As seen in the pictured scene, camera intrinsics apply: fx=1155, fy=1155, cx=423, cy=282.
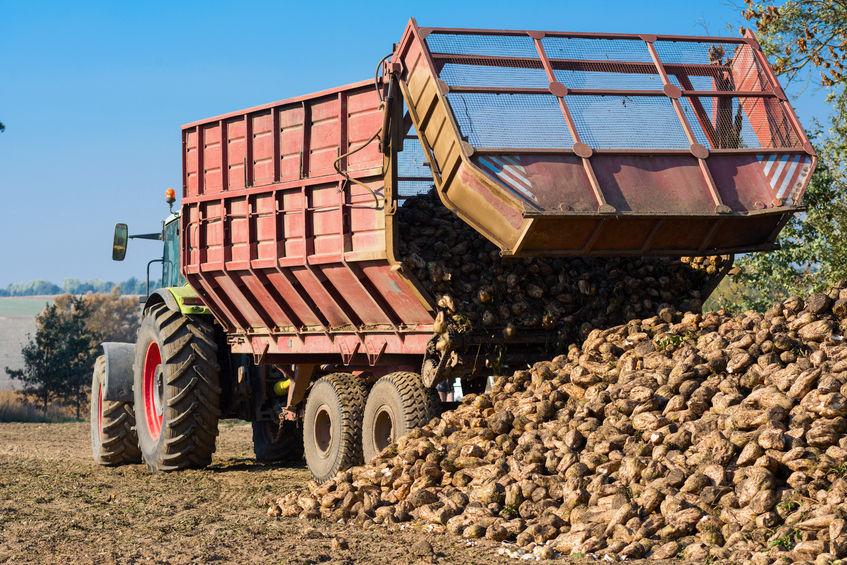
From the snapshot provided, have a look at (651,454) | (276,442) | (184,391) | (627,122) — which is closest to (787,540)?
(651,454)

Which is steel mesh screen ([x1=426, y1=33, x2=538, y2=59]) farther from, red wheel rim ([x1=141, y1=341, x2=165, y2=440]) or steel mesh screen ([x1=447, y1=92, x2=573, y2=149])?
red wheel rim ([x1=141, y1=341, x2=165, y2=440])

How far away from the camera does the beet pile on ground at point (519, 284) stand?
28.2ft

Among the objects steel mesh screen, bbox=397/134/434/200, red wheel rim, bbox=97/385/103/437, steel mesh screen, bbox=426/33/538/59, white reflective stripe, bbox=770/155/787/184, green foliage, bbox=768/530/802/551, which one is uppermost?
steel mesh screen, bbox=426/33/538/59

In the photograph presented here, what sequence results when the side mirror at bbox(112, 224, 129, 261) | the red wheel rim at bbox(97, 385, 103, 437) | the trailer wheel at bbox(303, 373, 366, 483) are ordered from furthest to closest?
1. the red wheel rim at bbox(97, 385, 103, 437)
2. the side mirror at bbox(112, 224, 129, 261)
3. the trailer wheel at bbox(303, 373, 366, 483)

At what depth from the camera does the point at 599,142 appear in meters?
8.55

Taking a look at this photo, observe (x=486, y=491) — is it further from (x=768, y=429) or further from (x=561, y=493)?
(x=768, y=429)

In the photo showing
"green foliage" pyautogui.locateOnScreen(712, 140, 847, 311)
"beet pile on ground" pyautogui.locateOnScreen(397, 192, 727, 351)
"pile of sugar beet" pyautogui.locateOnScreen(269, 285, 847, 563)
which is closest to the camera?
"pile of sugar beet" pyautogui.locateOnScreen(269, 285, 847, 563)

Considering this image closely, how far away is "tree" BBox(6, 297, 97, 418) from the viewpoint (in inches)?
1304

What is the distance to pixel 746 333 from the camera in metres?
7.62

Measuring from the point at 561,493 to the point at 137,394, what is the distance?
6.49 m

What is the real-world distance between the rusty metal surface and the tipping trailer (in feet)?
0.05

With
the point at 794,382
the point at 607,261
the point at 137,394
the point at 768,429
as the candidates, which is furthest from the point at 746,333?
the point at 137,394

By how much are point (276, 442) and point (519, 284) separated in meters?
4.70

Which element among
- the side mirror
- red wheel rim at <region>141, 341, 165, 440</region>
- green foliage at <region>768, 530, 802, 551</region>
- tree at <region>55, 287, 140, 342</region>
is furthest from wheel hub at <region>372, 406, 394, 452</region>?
tree at <region>55, 287, 140, 342</region>
